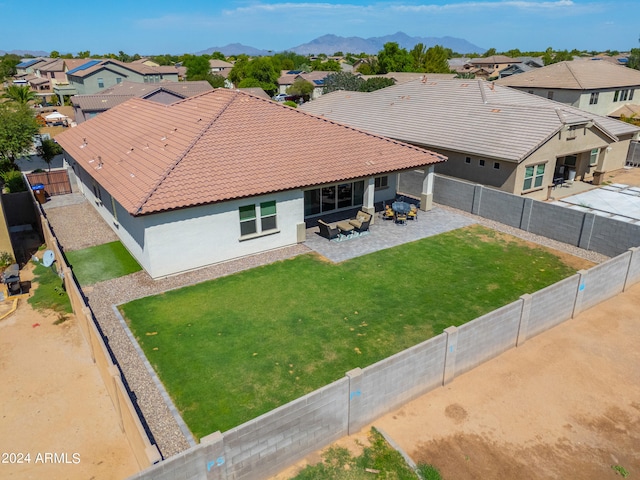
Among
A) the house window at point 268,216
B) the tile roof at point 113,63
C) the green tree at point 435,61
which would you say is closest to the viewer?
the house window at point 268,216

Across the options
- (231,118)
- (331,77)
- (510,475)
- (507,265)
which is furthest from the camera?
(331,77)

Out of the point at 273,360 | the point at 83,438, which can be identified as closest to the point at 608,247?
the point at 273,360

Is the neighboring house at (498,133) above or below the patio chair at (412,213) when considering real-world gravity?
above

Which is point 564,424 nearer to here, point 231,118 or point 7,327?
point 7,327

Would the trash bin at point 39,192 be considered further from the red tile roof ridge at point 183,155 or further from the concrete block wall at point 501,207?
the concrete block wall at point 501,207

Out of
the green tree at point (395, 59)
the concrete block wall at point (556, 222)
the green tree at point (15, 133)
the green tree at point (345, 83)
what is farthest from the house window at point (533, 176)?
the green tree at point (395, 59)

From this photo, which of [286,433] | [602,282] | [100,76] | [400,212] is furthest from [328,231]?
[100,76]

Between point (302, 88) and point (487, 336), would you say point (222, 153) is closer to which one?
point (487, 336)
